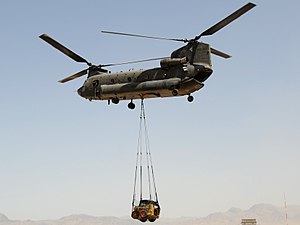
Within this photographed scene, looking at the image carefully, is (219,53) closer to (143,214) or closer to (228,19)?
(228,19)

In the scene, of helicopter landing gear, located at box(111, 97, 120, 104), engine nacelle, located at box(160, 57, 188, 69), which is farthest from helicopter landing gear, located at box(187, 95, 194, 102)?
helicopter landing gear, located at box(111, 97, 120, 104)

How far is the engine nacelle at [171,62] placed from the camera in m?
27.4

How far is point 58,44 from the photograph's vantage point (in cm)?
3070

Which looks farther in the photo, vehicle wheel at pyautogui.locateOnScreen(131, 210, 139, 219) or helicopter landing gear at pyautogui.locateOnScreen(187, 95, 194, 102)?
vehicle wheel at pyautogui.locateOnScreen(131, 210, 139, 219)

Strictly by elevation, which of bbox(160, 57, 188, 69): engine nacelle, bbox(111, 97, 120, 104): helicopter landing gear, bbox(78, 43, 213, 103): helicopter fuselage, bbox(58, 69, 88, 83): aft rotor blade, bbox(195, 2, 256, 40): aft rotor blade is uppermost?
bbox(195, 2, 256, 40): aft rotor blade

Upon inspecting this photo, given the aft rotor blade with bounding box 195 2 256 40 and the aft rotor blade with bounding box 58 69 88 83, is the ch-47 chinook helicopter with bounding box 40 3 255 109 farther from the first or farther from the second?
the aft rotor blade with bounding box 58 69 88 83

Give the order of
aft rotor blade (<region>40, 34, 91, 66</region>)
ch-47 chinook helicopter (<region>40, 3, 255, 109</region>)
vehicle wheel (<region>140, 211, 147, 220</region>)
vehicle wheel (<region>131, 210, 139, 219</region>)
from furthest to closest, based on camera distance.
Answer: aft rotor blade (<region>40, 34, 91, 66</region>) < vehicle wheel (<region>131, 210, 139, 219</region>) < vehicle wheel (<region>140, 211, 147, 220</region>) < ch-47 chinook helicopter (<region>40, 3, 255, 109</region>)

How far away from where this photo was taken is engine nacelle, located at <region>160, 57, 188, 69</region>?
1077 inches

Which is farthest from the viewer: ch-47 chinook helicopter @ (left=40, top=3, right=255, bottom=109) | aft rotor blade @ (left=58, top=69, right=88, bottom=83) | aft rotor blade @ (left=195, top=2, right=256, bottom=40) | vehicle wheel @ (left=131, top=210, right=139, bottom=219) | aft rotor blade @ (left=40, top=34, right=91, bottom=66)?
aft rotor blade @ (left=58, top=69, right=88, bottom=83)

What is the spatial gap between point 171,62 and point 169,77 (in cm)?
90

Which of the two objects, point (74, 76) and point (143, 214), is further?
point (74, 76)

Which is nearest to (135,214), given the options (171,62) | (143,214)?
(143,214)

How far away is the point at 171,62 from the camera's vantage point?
27516mm

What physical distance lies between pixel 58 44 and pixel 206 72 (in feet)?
33.8
